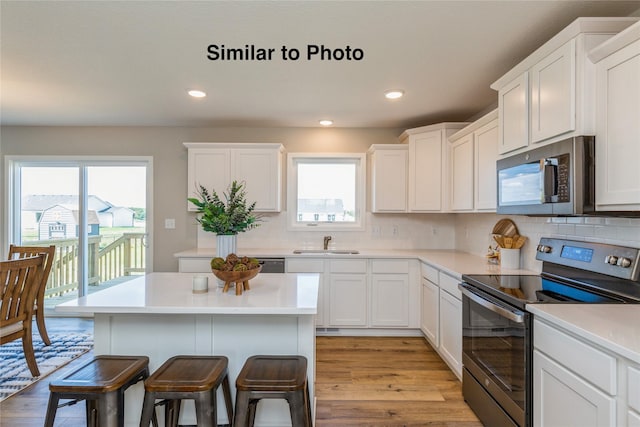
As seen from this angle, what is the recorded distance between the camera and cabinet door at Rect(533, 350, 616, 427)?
118cm

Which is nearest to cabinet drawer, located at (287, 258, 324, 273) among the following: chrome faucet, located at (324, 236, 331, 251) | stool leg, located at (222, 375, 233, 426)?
chrome faucet, located at (324, 236, 331, 251)

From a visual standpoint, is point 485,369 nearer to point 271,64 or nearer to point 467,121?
point 271,64

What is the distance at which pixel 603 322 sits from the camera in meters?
1.28

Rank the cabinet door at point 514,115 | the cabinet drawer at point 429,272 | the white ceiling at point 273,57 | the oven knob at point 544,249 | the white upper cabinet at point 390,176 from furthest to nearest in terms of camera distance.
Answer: the white upper cabinet at point 390,176 → the cabinet drawer at point 429,272 → the oven knob at point 544,249 → the cabinet door at point 514,115 → the white ceiling at point 273,57

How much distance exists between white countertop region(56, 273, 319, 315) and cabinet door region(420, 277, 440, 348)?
4.43 feet

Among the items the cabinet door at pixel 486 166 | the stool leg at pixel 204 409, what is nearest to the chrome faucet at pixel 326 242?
the cabinet door at pixel 486 166

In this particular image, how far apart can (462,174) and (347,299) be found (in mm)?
1691

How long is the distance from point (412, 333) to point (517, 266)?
1.39 m

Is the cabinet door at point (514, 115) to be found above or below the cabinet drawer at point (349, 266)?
above

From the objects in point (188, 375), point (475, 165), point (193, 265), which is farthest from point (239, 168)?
point (188, 375)

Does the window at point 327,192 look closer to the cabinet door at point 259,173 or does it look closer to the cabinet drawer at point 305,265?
the cabinet door at point 259,173

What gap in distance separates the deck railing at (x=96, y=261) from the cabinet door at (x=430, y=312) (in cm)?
336

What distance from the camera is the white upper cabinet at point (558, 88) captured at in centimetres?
158

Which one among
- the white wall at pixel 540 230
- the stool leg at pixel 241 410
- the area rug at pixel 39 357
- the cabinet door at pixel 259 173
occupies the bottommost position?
the area rug at pixel 39 357
